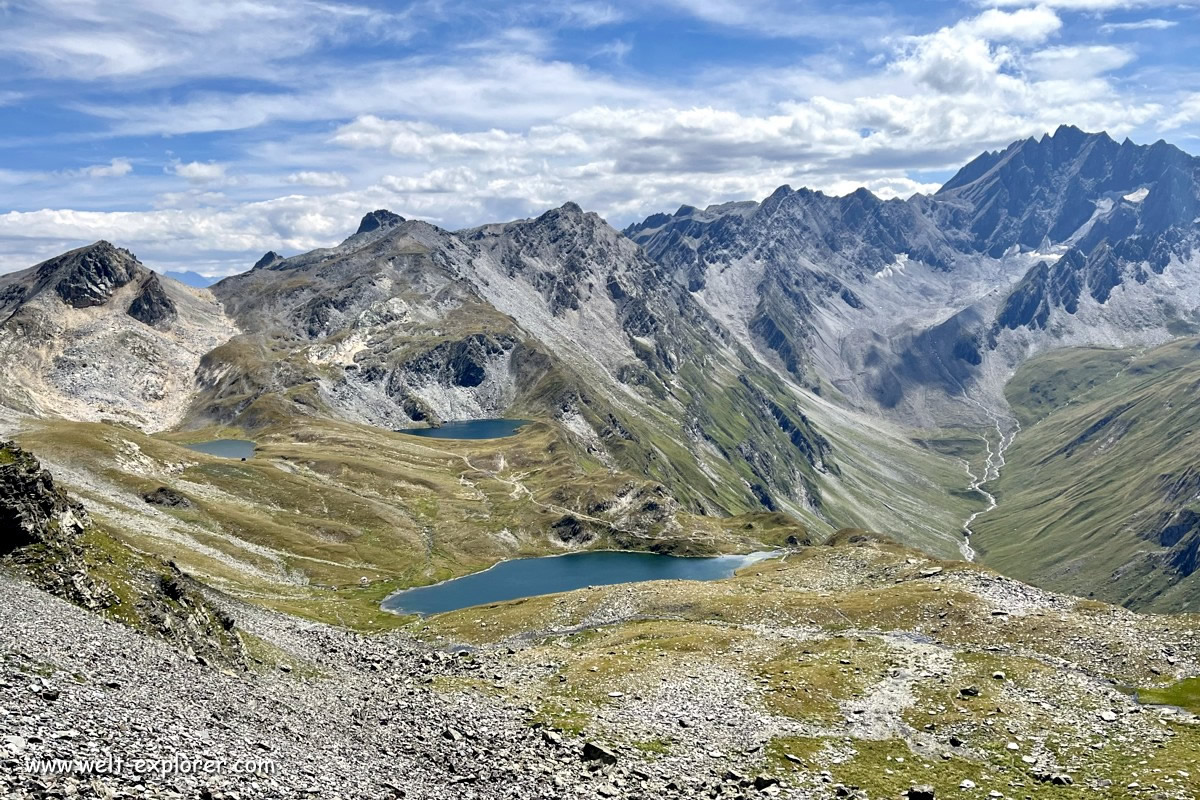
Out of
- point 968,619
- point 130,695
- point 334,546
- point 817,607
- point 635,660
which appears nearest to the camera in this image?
point 130,695

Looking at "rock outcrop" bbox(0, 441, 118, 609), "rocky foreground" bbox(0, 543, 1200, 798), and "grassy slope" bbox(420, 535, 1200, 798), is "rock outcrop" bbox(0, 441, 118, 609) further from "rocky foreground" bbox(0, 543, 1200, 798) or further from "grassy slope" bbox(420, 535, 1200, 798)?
"grassy slope" bbox(420, 535, 1200, 798)

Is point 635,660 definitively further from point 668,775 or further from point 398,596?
point 398,596

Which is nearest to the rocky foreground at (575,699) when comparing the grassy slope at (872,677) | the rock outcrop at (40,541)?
the rock outcrop at (40,541)

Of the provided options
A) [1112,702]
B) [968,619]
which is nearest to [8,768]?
[1112,702]

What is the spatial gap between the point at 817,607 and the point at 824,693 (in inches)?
1433

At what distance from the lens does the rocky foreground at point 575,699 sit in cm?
4003

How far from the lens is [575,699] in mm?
72625

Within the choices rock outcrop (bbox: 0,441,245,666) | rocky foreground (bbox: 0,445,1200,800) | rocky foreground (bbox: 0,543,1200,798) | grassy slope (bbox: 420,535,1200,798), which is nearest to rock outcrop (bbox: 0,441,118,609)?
rock outcrop (bbox: 0,441,245,666)

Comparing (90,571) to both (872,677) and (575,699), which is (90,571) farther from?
(872,677)

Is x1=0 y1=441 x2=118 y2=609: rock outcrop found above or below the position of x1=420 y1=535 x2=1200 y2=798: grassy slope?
above

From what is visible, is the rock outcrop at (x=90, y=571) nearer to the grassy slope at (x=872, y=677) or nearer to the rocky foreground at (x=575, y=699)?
the rocky foreground at (x=575, y=699)

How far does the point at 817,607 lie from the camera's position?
109 metres

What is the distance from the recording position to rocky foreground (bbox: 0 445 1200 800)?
40.0 m

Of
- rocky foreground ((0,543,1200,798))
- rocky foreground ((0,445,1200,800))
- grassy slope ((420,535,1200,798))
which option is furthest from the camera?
grassy slope ((420,535,1200,798))
